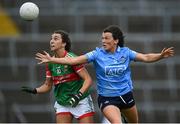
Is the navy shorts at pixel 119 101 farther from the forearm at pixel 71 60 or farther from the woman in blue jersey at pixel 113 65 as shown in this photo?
the forearm at pixel 71 60

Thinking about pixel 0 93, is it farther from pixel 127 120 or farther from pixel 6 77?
pixel 127 120

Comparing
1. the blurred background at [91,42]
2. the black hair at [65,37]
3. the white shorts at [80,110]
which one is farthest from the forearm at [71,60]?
the blurred background at [91,42]

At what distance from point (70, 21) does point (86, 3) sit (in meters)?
1.10

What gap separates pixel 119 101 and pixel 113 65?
493 millimetres

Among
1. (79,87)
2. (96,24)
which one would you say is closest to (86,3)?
(96,24)

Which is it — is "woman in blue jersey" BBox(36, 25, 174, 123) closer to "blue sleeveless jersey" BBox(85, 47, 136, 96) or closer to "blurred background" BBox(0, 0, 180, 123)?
"blue sleeveless jersey" BBox(85, 47, 136, 96)

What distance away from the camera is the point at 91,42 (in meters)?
19.1

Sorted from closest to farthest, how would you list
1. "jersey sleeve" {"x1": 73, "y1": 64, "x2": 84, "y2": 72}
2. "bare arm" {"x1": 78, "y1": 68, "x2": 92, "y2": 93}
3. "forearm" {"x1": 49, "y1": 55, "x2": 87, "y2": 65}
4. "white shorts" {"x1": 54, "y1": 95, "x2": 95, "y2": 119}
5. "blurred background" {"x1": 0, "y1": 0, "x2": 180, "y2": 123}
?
1. "forearm" {"x1": 49, "y1": 55, "x2": 87, "y2": 65}
2. "bare arm" {"x1": 78, "y1": 68, "x2": 92, "y2": 93}
3. "jersey sleeve" {"x1": 73, "y1": 64, "x2": 84, "y2": 72}
4. "white shorts" {"x1": 54, "y1": 95, "x2": 95, "y2": 119}
5. "blurred background" {"x1": 0, "y1": 0, "x2": 180, "y2": 123}

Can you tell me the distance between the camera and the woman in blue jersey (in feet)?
36.2

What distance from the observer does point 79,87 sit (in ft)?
37.9

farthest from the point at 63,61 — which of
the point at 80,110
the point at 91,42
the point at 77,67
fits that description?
the point at 91,42

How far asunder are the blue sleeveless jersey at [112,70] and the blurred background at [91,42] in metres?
5.15

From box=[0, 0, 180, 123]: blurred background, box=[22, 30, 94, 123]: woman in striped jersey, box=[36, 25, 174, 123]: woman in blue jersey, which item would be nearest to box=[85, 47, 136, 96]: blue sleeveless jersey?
box=[36, 25, 174, 123]: woman in blue jersey

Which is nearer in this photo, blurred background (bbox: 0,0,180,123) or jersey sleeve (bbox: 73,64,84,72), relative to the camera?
jersey sleeve (bbox: 73,64,84,72)
